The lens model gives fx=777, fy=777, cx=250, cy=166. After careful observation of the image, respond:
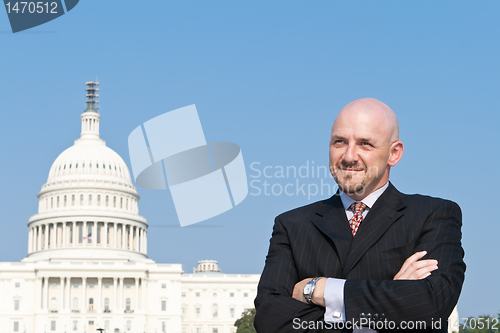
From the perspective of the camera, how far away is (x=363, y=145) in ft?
18.1

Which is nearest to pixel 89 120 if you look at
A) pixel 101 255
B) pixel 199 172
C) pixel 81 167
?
pixel 81 167

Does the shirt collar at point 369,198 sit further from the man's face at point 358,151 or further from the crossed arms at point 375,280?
the crossed arms at point 375,280

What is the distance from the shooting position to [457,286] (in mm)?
5211

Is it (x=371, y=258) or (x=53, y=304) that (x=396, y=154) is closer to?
(x=371, y=258)

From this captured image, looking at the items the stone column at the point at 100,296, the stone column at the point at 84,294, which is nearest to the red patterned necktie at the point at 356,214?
the stone column at the point at 100,296

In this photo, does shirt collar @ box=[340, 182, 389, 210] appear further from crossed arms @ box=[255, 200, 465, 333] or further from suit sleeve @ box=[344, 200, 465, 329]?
suit sleeve @ box=[344, 200, 465, 329]

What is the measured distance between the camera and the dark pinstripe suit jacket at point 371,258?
5.13m

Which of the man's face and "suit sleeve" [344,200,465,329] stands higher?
the man's face

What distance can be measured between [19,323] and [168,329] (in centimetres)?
2160

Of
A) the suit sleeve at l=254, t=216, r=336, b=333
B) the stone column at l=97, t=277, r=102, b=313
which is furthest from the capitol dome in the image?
the suit sleeve at l=254, t=216, r=336, b=333

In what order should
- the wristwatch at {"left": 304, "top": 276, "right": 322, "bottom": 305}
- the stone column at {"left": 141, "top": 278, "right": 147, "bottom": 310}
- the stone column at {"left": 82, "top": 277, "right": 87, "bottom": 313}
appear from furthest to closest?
1. the stone column at {"left": 141, "top": 278, "right": 147, "bottom": 310}
2. the stone column at {"left": 82, "top": 277, "right": 87, "bottom": 313}
3. the wristwatch at {"left": 304, "top": 276, "right": 322, "bottom": 305}

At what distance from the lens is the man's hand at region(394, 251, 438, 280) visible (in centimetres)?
520

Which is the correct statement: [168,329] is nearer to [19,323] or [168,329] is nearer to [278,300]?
[19,323]

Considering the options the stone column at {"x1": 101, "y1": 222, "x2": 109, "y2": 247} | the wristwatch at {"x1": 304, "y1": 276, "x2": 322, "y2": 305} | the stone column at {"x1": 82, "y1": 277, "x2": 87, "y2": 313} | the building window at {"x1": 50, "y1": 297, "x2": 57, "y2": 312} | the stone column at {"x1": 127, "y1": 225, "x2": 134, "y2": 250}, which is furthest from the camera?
the stone column at {"x1": 127, "y1": 225, "x2": 134, "y2": 250}
